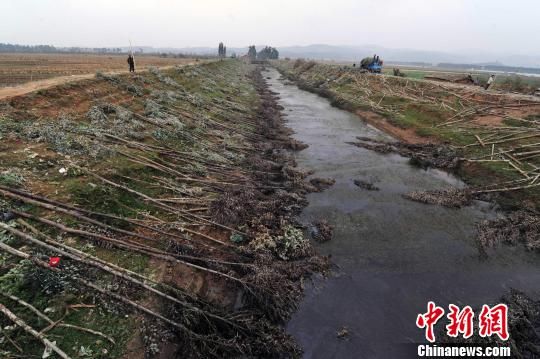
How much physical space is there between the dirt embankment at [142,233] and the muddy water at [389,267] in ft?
3.82

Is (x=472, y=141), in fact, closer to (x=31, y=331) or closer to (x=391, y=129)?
(x=391, y=129)

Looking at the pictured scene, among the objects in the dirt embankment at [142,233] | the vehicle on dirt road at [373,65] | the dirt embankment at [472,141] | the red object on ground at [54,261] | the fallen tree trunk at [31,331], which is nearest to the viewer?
the fallen tree trunk at [31,331]

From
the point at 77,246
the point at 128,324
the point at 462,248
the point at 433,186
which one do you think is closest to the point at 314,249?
the point at 462,248

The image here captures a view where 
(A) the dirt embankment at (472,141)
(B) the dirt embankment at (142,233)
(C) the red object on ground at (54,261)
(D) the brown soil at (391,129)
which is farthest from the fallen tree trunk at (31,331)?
(D) the brown soil at (391,129)

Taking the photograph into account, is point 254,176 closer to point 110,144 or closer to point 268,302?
point 110,144

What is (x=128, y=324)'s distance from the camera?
8.07m

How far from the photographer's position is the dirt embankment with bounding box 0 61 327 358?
812 cm

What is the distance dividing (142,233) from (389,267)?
10.2 m

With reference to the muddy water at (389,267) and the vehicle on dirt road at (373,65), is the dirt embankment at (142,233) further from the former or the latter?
the vehicle on dirt road at (373,65)

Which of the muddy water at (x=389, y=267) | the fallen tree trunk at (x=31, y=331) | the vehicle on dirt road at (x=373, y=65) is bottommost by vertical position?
the muddy water at (x=389, y=267)

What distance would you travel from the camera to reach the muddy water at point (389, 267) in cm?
966

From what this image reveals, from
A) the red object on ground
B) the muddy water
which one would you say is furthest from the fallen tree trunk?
the muddy water

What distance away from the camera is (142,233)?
453 inches

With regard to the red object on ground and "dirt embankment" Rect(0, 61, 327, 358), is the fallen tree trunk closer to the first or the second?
"dirt embankment" Rect(0, 61, 327, 358)
